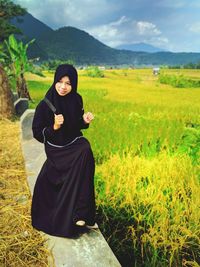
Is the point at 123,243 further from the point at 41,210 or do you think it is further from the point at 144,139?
the point at 144,139

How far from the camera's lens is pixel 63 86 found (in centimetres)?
270

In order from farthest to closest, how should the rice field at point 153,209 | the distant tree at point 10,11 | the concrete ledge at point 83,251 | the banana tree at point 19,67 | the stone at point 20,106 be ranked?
the distant tree at point 10,11 → the banana tree at point 19,67 → the stone at point 20,106 → the rice field at point 153,209 → the concrete ledge at point 83,251

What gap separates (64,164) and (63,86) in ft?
1.90

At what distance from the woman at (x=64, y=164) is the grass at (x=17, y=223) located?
0.15m

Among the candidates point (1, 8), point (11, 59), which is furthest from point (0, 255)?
point (1, 8)

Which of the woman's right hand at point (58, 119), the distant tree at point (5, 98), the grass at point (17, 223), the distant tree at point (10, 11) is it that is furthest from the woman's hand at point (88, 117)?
the distant tree at point (10, 11)

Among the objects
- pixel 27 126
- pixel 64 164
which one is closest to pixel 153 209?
pixel 64 164

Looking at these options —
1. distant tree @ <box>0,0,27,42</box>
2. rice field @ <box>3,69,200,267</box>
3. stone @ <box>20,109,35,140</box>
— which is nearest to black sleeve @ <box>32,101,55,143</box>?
rice field @ <box>3,69,200,267</box>

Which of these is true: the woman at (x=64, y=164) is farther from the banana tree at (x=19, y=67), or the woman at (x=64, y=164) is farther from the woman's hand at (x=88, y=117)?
the banana tree at (x=19, y=67)

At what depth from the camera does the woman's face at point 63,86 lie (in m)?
2.70

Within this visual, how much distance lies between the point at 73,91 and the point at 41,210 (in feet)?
3.19

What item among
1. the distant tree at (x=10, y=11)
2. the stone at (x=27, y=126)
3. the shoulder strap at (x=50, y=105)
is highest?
the distant tree at (x=10, y=11)

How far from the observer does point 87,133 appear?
607cm

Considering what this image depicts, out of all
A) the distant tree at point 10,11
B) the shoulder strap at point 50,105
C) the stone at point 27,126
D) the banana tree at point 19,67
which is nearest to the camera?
the shoulder strap at point 50,105
